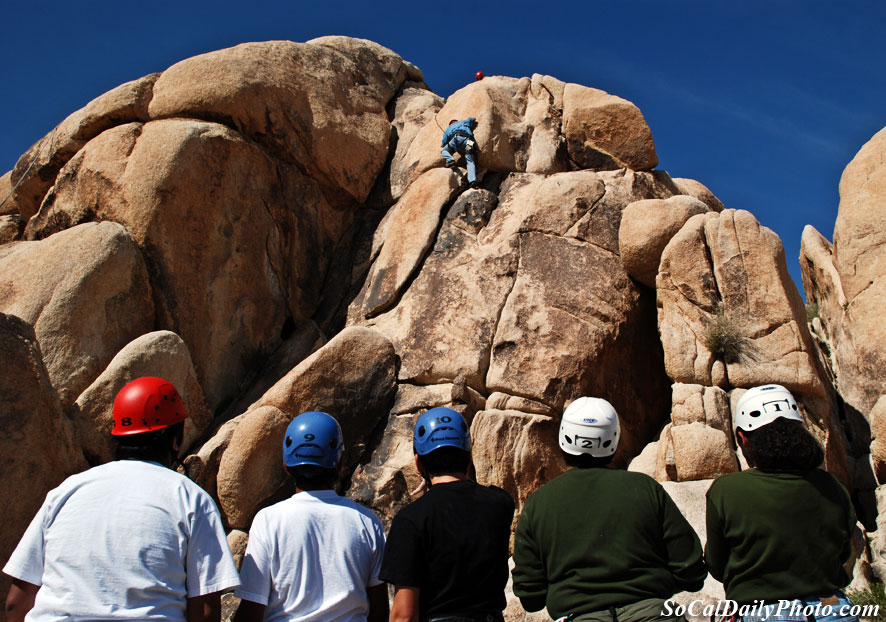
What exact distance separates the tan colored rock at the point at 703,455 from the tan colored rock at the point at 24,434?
675 centimetres

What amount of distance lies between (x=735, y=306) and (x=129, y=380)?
785 cm

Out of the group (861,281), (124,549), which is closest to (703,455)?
(861,281)

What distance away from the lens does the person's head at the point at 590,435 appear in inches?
147

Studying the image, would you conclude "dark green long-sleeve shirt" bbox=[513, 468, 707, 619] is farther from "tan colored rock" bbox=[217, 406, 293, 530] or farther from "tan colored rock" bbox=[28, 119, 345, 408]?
"tan colored rock" bbox=[28, 119, 345, 408]

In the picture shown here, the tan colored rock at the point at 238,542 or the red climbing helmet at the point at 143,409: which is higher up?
the red climbing helmet at the point at 143,409

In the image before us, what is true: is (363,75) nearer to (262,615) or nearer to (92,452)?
(92,452)

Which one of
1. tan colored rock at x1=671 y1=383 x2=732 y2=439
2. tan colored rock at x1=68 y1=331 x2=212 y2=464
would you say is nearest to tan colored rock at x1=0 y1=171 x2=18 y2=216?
tan colored rock at x1=68 y1=331 x2=212 y2=464

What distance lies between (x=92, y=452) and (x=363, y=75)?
366 inches

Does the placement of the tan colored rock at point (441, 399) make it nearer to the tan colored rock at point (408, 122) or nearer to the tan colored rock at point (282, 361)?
the tan colored rock at point (282, 361)

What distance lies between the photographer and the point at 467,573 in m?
3.52

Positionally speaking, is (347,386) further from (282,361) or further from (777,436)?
(777,436)

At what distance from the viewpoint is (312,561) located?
344cm

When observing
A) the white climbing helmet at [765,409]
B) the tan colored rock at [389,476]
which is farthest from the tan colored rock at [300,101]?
the white climbing helmet at [765,409]

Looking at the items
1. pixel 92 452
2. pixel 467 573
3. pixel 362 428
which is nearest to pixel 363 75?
pixel 362 428
